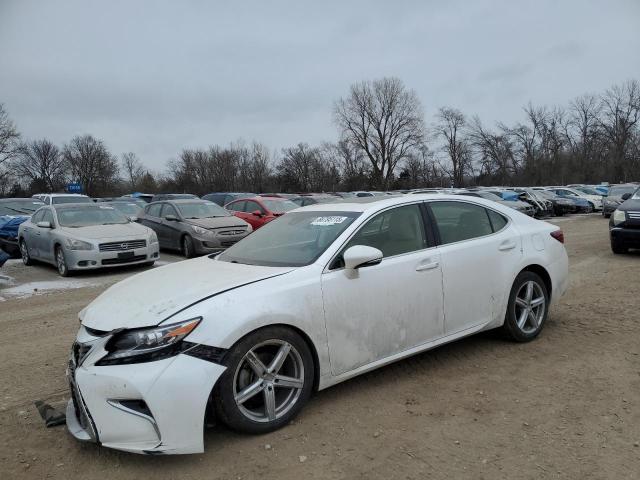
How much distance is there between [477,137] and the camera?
76438 mm

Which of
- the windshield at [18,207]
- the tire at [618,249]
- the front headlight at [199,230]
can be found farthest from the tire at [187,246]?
the tire at [618,249]

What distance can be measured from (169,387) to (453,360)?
8.45 feet

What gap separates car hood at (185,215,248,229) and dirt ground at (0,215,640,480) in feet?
24.1

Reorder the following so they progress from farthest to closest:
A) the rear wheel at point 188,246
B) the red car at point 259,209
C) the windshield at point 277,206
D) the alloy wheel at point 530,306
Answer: the windshield at point 277,206 < the red car at point 259,209 < the rear wheel at point 188,246 < the alloy wheel at point 530,306

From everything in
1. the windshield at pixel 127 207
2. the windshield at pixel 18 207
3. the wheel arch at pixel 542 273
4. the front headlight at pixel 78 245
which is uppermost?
the windshield at pixel 18 207

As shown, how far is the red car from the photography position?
48.0ft

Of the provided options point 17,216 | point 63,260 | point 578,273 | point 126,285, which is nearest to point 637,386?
point 126,285

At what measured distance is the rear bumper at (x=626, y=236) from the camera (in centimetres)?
950

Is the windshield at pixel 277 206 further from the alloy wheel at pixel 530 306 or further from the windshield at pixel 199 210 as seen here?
the alloy wheel at pixel 530 306

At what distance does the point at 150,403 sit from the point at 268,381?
736 mm

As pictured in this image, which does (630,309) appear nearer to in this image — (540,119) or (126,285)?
(126,285)

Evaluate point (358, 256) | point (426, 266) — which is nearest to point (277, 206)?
point (426, 266)

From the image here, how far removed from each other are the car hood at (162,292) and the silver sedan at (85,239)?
6.41 metres

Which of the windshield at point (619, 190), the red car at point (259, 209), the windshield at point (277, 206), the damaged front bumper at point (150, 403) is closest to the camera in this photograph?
the damaged front bumper at point (150, 403)
